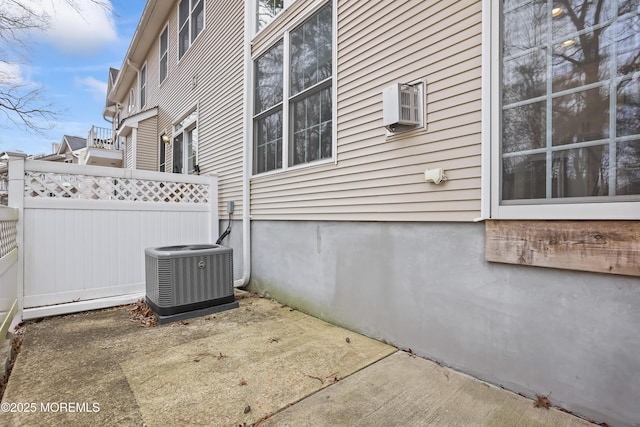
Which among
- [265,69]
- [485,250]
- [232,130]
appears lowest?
[485,250]

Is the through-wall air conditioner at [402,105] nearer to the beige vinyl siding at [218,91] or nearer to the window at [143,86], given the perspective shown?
the beige vinyl siding at [218,91]

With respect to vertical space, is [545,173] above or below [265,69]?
below

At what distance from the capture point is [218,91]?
6234 mm

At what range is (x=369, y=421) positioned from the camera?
6.13 feet

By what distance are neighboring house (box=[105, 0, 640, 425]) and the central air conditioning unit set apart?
81 cm

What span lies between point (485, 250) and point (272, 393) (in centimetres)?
176

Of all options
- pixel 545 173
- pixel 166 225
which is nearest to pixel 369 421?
pixel 545 173

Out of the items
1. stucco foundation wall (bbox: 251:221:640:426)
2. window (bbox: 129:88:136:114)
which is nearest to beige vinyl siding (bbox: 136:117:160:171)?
window (bbox: 129:88:136:114)

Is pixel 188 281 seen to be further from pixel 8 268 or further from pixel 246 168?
pixel 246 168

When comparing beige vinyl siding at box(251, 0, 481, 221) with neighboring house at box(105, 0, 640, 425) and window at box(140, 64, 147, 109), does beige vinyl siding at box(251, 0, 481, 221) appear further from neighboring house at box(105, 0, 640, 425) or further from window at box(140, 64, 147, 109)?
window at box(140, 64, 147, 109)

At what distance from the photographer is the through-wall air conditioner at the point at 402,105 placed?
265 cm

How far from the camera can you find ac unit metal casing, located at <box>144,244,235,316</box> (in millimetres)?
3600

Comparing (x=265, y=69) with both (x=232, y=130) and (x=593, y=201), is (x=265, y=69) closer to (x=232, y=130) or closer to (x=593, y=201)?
(x=232, y=130)

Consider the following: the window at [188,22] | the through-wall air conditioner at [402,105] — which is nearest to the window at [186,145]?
the window at [188,22]
